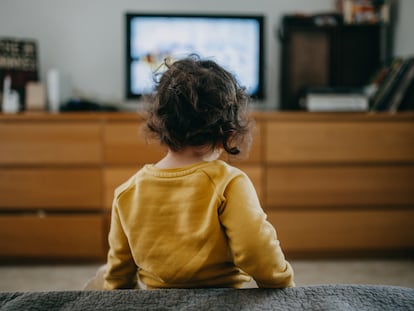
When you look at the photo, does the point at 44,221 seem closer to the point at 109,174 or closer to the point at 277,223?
the point at 109,174

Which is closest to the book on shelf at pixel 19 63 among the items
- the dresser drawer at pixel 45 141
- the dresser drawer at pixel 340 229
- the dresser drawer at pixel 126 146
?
the dresser drawer at pixel 45 141

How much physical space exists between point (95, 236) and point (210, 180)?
1.77 m

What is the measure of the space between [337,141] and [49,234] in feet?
5.34

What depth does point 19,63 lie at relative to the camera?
107 inches

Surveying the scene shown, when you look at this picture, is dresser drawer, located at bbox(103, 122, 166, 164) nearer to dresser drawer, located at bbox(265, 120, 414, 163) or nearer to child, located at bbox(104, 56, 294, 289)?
dresser drawer, located at bbox(265, 120, 414, 163)

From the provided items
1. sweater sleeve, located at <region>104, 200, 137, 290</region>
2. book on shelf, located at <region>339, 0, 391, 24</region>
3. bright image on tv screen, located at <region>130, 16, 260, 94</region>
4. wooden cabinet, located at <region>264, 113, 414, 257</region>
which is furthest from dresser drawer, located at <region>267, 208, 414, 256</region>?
sweater sleeve, located at <region>104, 200, 137, 290</region>

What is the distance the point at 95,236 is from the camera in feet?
8.12

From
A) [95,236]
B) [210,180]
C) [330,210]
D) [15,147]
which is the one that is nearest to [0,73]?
[15,147]

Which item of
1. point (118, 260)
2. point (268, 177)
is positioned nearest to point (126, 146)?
point (268, 177)

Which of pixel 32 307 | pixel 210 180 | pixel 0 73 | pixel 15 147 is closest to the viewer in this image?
pixel 32 307

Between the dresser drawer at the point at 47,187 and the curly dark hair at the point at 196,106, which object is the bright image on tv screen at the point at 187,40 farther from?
the curly dark hair at the point at 196,106

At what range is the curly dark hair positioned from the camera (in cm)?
87

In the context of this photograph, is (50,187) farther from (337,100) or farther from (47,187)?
(337,100)

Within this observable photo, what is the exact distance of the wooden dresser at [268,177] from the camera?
2.44 meters
